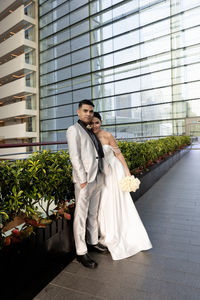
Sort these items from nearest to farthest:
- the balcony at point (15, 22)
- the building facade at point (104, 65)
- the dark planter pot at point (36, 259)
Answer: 1. the dark planter pot at point (36, 259)
2. the building facade at point (104, 65)
3. the balcony at point (15, 22)

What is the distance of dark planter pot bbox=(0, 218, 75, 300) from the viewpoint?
1.39m

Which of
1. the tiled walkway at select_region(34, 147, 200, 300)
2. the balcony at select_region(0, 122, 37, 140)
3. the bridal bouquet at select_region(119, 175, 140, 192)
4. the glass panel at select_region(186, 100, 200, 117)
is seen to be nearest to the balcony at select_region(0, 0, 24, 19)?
the balcony at select_region(0, 122, 37, 140)

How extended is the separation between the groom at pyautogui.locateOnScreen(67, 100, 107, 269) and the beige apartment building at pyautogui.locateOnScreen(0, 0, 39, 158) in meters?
21.1

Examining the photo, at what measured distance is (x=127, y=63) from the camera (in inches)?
628

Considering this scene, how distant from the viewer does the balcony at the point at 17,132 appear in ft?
72.2

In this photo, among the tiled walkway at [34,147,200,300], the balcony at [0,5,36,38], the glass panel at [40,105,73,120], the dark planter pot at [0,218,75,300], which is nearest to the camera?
the dark planter pot at [0,218,75,300]

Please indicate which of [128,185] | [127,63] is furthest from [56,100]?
[128,185]

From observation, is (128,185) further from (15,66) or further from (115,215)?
(15,66)

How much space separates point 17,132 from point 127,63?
44.5 feet

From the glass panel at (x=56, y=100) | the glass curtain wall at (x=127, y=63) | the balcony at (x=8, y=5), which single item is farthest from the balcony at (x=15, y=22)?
the glass panel at (x=56, y=100)

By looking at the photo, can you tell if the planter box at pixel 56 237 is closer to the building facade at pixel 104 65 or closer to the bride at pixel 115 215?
the bride at pixel 115 215

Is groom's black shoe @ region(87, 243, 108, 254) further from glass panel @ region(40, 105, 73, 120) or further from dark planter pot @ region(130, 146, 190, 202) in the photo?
glass panel @ region(40, 105, 73, 120)

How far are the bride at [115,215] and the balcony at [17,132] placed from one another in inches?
835

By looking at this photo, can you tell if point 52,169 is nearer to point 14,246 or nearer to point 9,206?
point 9,206
